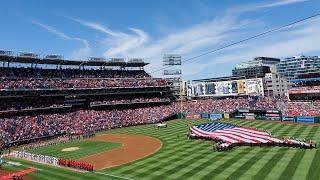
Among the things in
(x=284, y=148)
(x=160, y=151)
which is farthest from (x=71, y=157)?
(x=284, y=148)

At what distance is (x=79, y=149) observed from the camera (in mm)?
52531

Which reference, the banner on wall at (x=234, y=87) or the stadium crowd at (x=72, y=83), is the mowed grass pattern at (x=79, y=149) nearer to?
the stadium crowd at (x=72, y=83)

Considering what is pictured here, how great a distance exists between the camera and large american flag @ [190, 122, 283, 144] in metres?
43.4

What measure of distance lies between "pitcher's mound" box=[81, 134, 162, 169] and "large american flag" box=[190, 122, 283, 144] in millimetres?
7223

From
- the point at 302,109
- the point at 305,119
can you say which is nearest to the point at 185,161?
the point at 305,119

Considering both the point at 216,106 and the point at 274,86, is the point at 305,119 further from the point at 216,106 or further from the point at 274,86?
the point at 274,86

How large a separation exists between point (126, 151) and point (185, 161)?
12946 millimetres

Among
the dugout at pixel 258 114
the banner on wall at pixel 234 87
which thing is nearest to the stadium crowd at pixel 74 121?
the dugout at pixel 258 114

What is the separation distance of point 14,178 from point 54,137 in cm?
3494

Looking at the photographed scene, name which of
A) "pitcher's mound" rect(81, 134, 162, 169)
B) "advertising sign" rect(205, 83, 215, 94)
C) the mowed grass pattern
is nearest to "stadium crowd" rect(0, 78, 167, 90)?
the mowed grass pattern

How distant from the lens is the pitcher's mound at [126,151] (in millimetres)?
41719

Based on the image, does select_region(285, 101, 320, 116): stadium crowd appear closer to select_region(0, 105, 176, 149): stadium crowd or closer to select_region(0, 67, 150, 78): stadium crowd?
select_region(0, 105, 176, 149): stadium crowd

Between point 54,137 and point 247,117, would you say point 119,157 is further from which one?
point 247,117

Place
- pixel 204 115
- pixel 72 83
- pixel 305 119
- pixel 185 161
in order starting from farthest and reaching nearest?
pixel 72 83
pixel 204 115
pixel 305 119
pixel 185 161
